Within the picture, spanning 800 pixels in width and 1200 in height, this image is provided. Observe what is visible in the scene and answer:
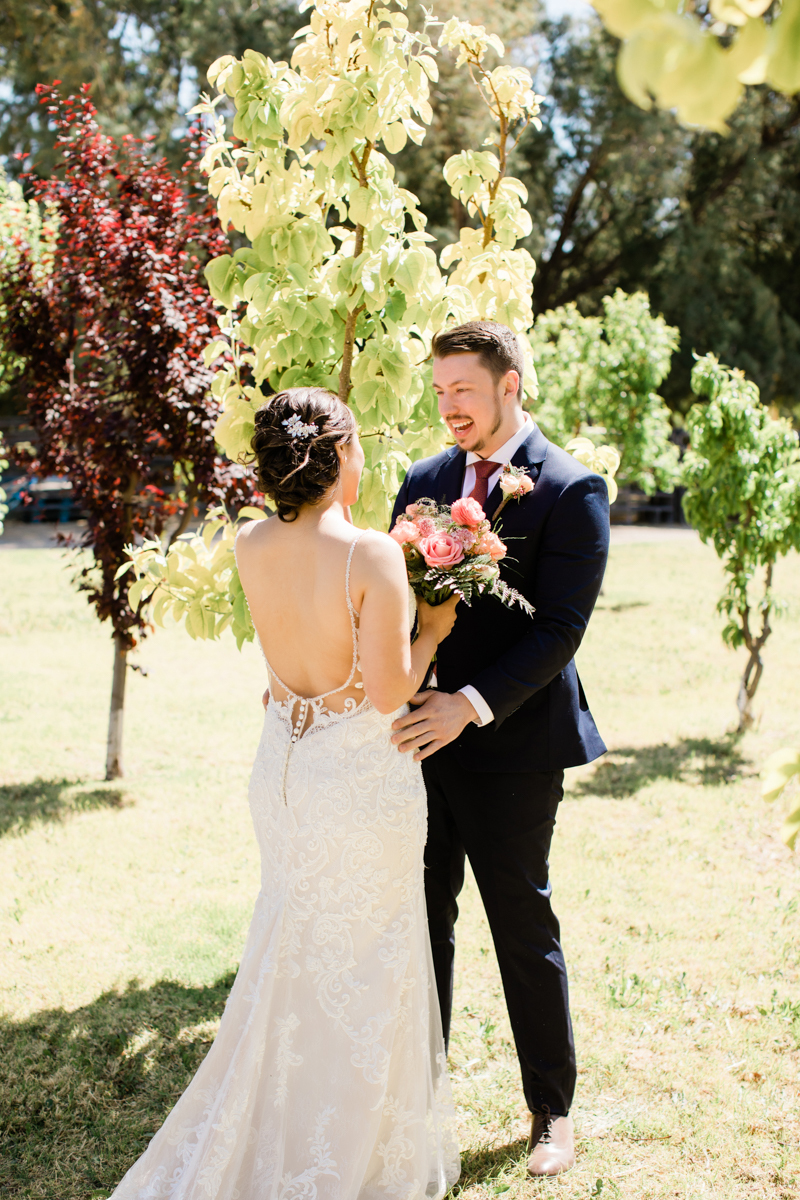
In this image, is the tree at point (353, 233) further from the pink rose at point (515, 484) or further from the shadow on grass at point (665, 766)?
the shadow on grass at point (665, 766)

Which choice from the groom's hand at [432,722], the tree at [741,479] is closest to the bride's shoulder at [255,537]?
the groom's hand at [432,722]

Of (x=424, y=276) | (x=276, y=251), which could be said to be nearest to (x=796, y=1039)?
(x=424, y=276)

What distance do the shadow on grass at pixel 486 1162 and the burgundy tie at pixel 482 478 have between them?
2010 millimetres

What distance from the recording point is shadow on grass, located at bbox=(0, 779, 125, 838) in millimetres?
5773

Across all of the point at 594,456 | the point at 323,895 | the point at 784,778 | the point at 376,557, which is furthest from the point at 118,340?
the point at 784,778

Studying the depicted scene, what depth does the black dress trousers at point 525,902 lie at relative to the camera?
2.76m

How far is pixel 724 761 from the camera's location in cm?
714

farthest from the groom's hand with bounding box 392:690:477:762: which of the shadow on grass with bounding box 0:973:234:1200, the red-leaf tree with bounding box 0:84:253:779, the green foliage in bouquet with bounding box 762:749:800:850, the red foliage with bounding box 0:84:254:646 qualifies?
the red foliage with bounding box 0:84:254:646

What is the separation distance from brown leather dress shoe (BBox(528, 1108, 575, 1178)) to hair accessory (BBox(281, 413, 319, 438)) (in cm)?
215

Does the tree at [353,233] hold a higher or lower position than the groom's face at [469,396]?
higher

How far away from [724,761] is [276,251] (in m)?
5.53

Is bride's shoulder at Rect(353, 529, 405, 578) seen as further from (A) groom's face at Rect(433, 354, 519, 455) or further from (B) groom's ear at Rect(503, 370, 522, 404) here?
(B) groom's ear at Rect(503, 370, 522, 404)

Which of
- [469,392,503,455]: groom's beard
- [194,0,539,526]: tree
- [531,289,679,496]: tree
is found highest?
[531,289,679,496]: tree

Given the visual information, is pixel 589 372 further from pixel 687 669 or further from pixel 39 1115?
pixel 39 1115
